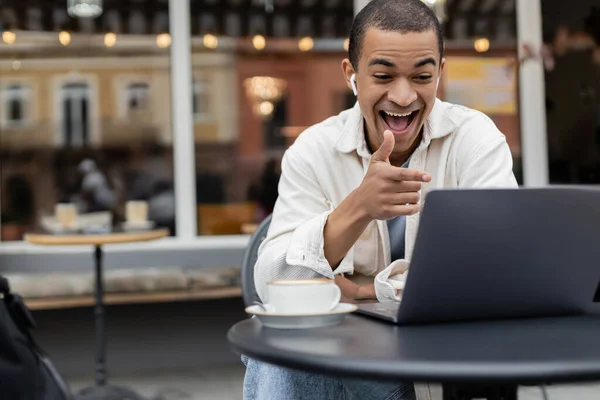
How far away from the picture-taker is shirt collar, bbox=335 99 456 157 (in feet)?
5.82

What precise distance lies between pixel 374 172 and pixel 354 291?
1.15ft

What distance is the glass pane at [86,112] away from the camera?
5.80 metres

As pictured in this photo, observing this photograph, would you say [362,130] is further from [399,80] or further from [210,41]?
[210,41]

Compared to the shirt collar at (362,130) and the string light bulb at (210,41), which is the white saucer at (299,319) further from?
the string light bulb at (210,41)

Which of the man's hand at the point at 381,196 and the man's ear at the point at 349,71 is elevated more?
the man's ear at the point at 349,71

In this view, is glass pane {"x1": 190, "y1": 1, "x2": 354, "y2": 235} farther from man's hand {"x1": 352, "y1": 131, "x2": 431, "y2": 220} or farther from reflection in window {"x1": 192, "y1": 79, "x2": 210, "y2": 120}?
man's hand {"x1": 352, "y1": 131, "x2": 431, "y2": 220}

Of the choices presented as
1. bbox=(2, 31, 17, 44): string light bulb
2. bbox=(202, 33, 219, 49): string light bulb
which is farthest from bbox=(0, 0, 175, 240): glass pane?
bbox=(202, 33, 219, 49): string light bulb

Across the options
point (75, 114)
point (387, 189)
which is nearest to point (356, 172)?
point (387, 189)

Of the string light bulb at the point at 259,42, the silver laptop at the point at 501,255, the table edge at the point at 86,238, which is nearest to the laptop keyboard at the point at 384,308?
the silver laptop at the point at 501,255

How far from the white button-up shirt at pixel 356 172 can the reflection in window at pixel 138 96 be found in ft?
14.4

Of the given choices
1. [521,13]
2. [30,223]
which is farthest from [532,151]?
[30,223]

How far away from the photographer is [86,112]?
6.23 m

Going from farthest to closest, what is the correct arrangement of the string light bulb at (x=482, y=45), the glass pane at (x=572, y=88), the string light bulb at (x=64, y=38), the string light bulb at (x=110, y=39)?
the string light bulb at (x=110, y=39) → the string light bulb at (x=64, y=38) → the string light bulb at (x=482, y=45) → the glass pane at (x=572, y=88)

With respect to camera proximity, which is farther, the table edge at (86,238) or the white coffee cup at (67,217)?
the white coffee cup at (67,217)
